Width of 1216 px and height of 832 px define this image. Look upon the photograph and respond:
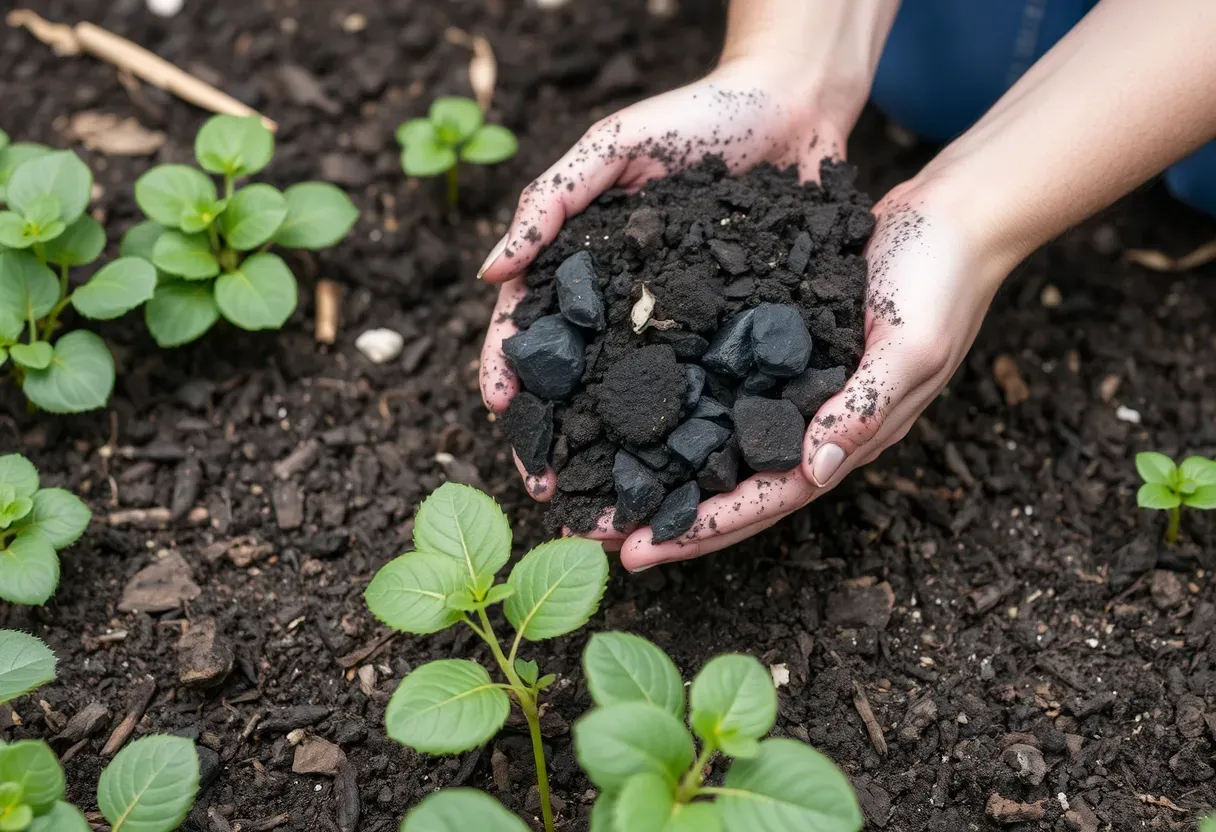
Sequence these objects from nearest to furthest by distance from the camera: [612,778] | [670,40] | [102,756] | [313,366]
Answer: [612,778]
[102,756]
[313,366]
[670,40]

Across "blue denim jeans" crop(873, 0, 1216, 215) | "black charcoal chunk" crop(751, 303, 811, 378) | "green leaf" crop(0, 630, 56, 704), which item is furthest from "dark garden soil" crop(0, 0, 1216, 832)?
"black charcoal chunk" crop(751, 303, 811, 378)

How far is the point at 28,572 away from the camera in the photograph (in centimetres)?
207

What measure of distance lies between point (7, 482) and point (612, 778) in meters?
1.40

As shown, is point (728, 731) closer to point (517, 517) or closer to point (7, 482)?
point (517, 517)

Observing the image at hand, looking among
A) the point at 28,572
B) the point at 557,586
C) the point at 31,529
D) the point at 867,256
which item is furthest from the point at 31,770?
the point at 867,256

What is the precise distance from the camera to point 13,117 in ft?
10.4

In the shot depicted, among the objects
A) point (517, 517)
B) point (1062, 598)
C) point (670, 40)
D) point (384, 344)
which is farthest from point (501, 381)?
point (670, 40)

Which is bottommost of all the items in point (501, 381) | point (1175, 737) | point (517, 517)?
point (1175, 737)

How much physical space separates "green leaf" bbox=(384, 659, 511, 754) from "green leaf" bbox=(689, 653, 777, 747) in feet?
1.03

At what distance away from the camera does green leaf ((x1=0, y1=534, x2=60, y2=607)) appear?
2.05 metres

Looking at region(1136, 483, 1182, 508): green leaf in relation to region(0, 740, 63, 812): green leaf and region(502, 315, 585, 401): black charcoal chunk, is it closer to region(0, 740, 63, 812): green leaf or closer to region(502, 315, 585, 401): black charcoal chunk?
region(502, 315, 585, 401): black charcoal chunk

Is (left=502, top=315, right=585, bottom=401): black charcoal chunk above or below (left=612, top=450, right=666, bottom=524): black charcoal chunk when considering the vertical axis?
above

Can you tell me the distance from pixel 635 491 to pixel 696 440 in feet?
0.50

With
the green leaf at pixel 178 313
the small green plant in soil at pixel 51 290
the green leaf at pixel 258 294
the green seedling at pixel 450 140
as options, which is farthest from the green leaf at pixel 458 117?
the small green plant in soil at pixel 51 290
